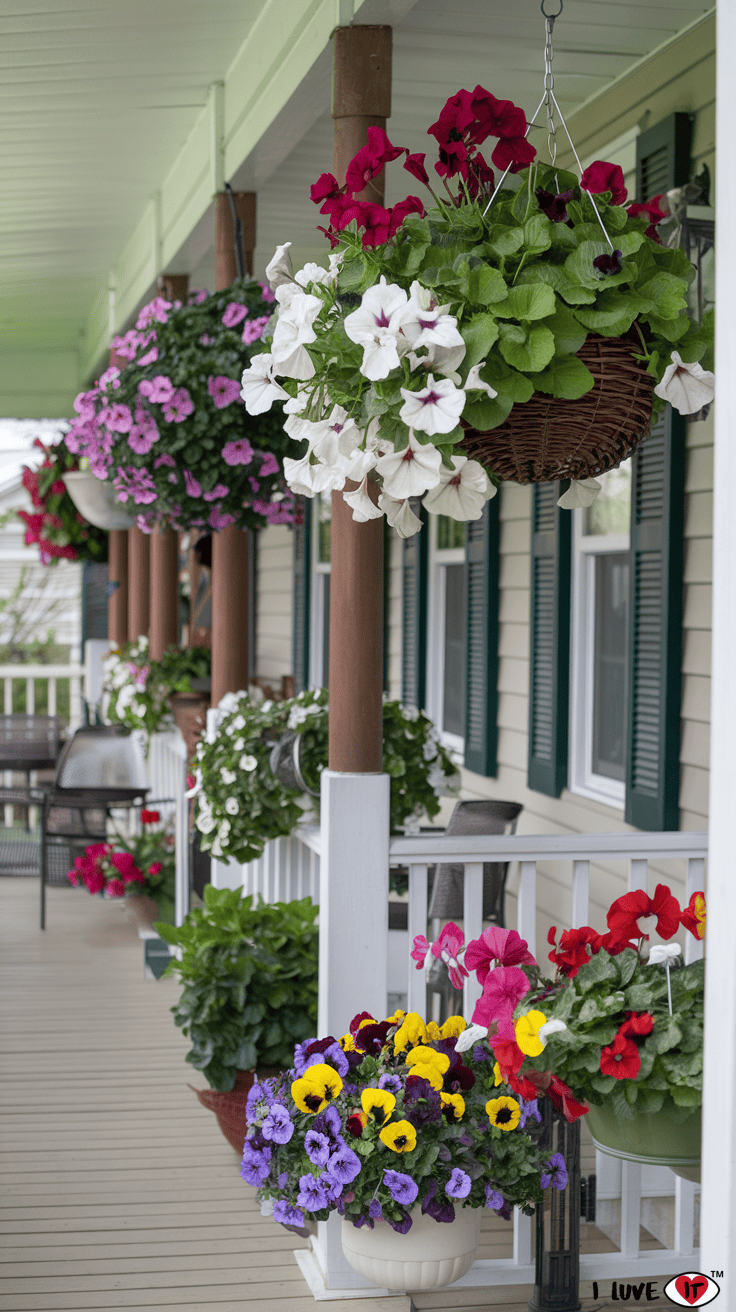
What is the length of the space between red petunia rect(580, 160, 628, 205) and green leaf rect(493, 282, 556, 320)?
210 millimetres

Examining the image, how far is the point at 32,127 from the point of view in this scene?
452 centimetres

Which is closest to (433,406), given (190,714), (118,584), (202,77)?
(202,77)

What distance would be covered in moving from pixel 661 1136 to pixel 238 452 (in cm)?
Result: 217

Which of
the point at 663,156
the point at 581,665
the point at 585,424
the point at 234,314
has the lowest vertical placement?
the point at 581,665

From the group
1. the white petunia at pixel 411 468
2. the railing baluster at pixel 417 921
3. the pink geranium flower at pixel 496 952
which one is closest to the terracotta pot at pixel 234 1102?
the railing baluster at pixel 417 921

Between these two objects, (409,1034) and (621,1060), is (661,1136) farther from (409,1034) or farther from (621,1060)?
(409,1034)

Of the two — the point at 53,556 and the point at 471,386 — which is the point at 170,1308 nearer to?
the point at 471,386

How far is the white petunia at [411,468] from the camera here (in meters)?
1.63

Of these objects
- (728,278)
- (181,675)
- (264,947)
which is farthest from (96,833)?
(728,278)

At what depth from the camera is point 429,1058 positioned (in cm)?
228

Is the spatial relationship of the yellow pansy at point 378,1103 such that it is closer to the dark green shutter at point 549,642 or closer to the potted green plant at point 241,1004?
the potted green plant at point 241,1004

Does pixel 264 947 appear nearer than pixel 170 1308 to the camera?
No

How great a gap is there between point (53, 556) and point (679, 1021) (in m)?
7.20

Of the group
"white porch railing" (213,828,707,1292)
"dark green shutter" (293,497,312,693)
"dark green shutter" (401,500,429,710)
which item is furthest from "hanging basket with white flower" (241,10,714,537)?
"dark green shutter" (293,497,312,693)
